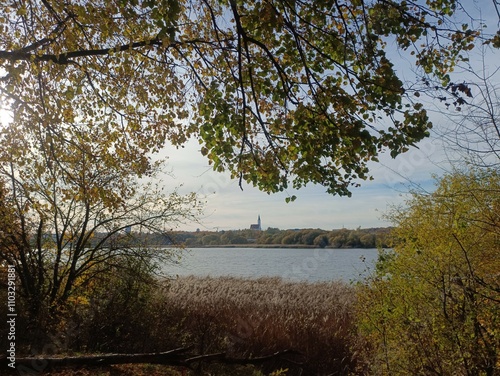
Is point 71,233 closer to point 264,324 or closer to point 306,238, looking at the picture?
point 264,324

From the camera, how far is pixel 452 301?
4.80 m

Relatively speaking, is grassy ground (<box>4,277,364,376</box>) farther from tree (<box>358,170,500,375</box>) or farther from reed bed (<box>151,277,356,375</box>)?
tree (<box>358,170,500,375</box>)

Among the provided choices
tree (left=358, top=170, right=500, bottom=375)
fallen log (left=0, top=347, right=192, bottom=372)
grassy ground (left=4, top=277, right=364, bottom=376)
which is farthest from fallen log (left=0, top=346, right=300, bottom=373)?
tree (left=358, top=170, right=500, bottom=375)

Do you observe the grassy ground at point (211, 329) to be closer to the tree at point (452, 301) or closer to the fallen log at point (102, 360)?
the fallen log at point (102, 360)

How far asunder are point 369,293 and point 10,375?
582cm

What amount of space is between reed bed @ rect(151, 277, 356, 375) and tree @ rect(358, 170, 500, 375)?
2.19 m

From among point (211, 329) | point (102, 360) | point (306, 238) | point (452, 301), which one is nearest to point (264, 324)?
point (211, 329)

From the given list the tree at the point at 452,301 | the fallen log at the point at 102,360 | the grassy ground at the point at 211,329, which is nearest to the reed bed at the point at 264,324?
the grassy ground at the point at 211,329

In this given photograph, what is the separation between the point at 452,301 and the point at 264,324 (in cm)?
570

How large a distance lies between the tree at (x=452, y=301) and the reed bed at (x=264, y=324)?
2188mm

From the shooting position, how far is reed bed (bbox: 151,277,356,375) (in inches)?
332

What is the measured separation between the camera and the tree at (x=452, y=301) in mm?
4457

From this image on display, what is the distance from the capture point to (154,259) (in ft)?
29.0

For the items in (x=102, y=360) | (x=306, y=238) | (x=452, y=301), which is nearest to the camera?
(x=102, y=360)
